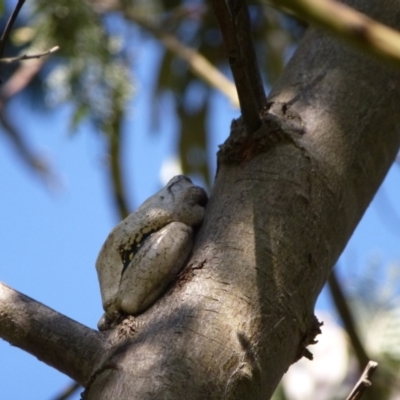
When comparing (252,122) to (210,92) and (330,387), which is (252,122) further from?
(210,92)

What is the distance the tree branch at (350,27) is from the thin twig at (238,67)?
486 mm

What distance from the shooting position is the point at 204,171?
2816mm

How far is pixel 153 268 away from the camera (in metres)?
1.26

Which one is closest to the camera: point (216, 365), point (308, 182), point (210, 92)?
point (216, 365)

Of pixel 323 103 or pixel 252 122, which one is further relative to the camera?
pixel 323 103

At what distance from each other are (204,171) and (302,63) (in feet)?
4.31

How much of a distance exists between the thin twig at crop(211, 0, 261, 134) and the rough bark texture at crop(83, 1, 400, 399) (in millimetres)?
43

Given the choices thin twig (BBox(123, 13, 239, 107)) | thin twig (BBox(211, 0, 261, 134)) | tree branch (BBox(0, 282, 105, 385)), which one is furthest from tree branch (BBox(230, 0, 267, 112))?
thin twig (BBox(123, 13, 239, 107))

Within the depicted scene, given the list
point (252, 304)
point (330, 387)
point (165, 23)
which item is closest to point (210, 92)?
point (165, 23)

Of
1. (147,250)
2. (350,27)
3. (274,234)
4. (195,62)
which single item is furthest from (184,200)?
(195,62)

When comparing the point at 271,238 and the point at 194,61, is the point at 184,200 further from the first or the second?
the point at 194,61

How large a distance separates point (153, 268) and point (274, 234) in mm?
217

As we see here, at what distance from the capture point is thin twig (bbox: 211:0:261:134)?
1062mm

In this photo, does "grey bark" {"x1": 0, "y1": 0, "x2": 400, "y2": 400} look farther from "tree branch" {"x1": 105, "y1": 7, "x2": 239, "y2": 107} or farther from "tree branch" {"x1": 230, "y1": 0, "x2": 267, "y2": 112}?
"tree branch" {"x1": 105, "y1": 7, "x2": 239, "y2": 107}
